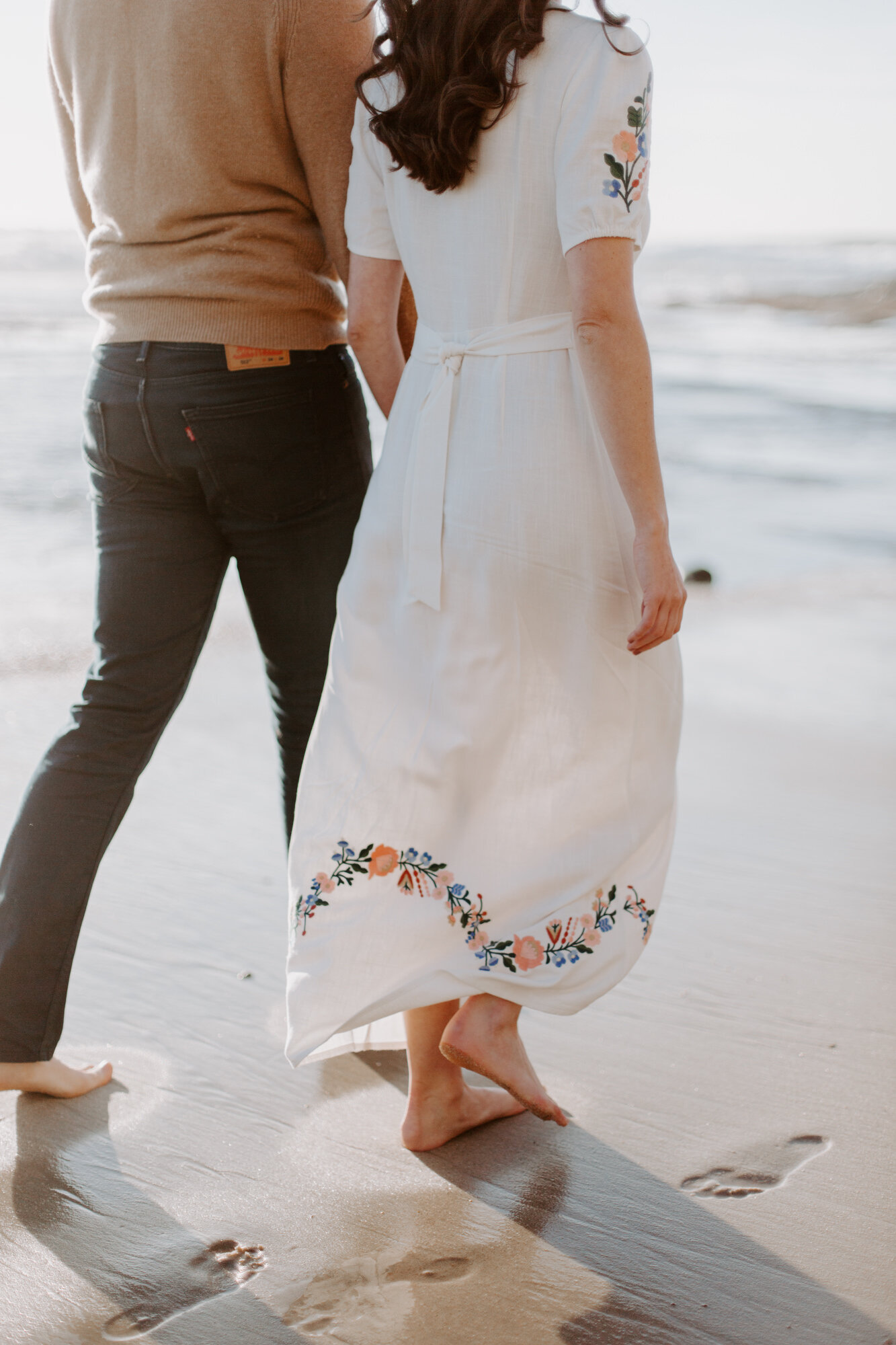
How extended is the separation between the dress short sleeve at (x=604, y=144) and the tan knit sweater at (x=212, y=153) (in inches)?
14.6

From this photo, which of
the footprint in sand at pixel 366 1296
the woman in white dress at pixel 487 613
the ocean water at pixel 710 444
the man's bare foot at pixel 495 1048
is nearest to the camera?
the footprint in sand at pixel 366 1296

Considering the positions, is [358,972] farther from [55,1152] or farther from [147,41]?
[147,41]

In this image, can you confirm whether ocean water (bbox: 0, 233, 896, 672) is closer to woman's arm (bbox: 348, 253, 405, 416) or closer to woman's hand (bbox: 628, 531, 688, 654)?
woman's arm (bbox: 348, 253, 405, 416)

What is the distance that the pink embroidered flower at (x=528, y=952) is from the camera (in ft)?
5.06

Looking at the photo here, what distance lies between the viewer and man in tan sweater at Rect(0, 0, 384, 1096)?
159 centimetres

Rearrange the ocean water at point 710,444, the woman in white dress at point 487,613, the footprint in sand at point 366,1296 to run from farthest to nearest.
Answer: the ocean water at point 710,444
the woman in white dress at point 487,613
the footprint in sand at point 366,1296

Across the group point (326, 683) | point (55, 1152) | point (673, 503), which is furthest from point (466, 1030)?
point (673, 503)

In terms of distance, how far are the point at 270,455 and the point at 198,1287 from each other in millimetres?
1073

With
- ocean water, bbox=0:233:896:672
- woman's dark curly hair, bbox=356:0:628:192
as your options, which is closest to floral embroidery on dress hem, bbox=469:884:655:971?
woman's dark curly hair, bbox=356:0:628:192

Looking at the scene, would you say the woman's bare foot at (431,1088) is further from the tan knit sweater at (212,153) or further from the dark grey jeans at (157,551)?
the tan knit sweater at (212,153)

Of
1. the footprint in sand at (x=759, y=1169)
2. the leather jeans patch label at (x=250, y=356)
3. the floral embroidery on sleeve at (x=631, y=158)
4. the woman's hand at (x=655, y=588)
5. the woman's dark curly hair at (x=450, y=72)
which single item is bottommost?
the footprint in sand at (x=759, y=1169)

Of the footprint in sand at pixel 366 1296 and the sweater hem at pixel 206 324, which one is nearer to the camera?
the footprint in sand at pixel 366 1296

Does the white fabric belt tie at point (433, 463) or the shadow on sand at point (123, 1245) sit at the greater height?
the white fabric belt tie at point (433, 463)

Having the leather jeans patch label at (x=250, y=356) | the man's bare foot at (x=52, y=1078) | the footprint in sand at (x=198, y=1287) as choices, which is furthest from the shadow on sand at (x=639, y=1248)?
the leather jeans patch label at (x=250, y=356)
